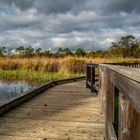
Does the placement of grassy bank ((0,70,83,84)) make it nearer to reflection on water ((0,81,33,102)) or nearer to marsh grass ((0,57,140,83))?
marsh grass ((0,57,140,83))

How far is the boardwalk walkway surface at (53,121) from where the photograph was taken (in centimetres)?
389

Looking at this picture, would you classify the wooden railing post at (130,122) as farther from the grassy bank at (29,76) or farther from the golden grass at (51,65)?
the golden grass at (51,65)

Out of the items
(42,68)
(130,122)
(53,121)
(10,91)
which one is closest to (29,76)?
(42,68)

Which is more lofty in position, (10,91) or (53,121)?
(53,121)

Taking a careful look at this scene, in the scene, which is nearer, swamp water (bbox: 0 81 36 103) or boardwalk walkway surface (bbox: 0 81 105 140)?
boardwalk walkway surface (bbox: 0 81 105 140)

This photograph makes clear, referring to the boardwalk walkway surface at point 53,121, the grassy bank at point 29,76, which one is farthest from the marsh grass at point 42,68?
the boardwalk walkway surface at point 53,121

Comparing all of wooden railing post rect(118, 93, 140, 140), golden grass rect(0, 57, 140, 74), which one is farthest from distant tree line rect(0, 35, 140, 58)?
wooden railing post rect(118, 93, 140, 140)

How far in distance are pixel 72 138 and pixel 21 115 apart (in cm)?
158

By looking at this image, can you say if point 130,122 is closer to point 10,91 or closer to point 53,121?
point 53,121

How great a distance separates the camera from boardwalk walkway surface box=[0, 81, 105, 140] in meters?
3.89

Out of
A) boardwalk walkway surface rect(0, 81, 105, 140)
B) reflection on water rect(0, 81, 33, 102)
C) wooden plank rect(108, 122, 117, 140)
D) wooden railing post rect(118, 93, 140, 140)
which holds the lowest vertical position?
reflection on water rect(0, 81, 33, 102)

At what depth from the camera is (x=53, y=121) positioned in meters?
4.72

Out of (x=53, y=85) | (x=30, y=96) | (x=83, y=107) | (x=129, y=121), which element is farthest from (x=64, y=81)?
(x=129, y=121)

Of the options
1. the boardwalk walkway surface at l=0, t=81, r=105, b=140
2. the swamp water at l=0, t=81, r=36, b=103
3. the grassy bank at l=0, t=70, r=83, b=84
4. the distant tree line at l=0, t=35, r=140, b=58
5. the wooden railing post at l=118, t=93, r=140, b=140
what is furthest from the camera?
the distant tree line at l=0, t=35, r=140, b=58
